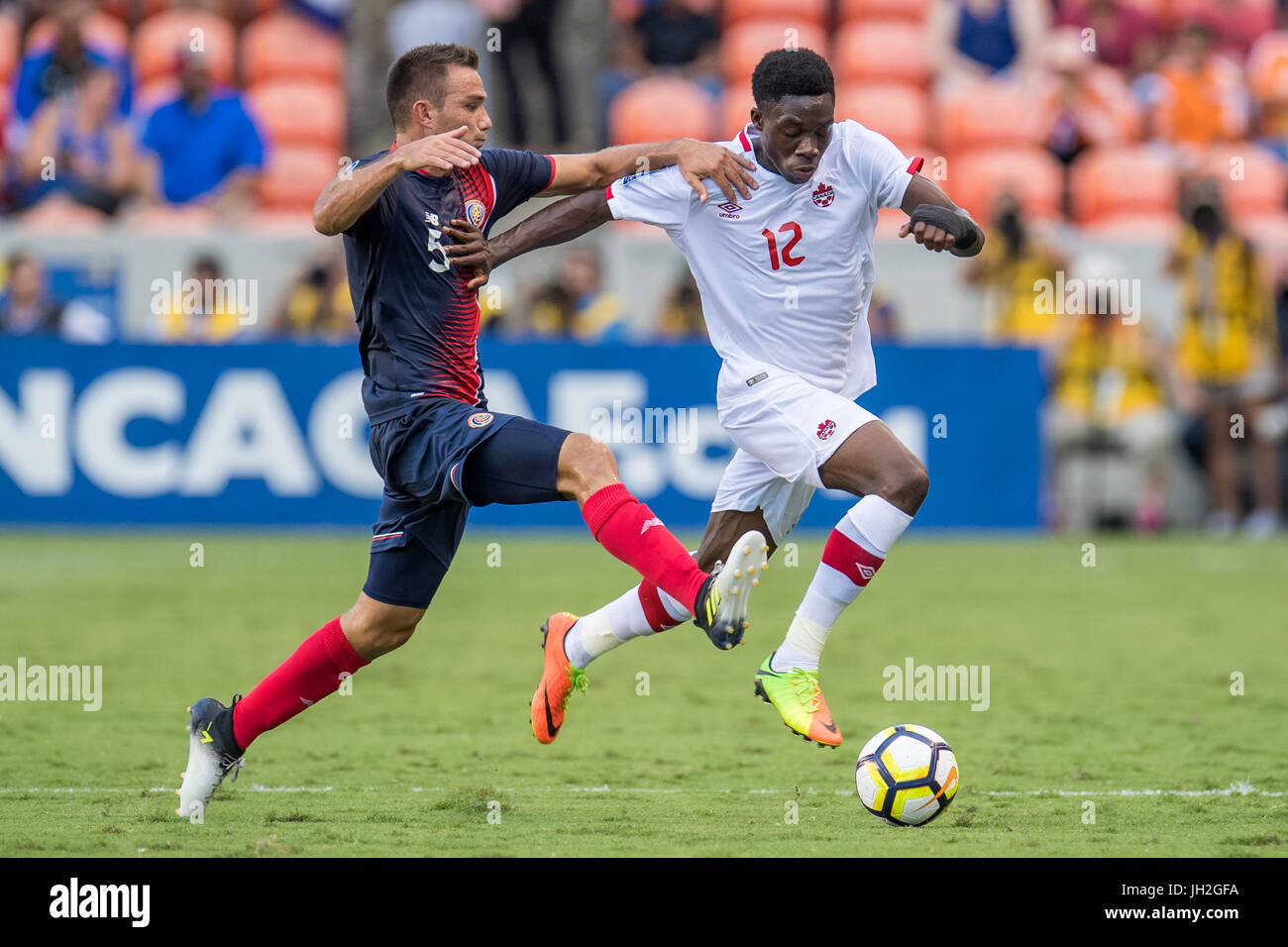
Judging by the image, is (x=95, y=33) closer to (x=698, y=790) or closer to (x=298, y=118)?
(x=298, y=118)

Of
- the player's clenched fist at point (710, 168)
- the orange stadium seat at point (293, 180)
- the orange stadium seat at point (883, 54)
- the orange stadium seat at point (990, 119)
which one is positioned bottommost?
the player's clenched fist at point (710, 168)

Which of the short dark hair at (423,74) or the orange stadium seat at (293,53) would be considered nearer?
the short dark hair at (423,74)

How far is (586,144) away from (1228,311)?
6.03 meters

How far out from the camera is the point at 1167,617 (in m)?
10.4

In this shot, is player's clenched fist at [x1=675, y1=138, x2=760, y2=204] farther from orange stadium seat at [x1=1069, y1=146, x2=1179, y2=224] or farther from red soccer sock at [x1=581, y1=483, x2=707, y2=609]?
orange stadium seat at [x1=1069, y1=146, x2=1179, y2=224]

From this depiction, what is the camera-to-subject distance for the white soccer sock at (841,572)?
5.78 meters

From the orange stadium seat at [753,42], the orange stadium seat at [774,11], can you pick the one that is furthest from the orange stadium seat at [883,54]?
the orange stadium seat at [774,11]

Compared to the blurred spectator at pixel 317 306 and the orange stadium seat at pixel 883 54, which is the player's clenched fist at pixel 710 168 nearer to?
the blurred spectator at pixel 317 306

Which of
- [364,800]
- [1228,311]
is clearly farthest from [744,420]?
[1228,311]

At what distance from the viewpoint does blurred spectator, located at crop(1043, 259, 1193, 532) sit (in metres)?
14.3

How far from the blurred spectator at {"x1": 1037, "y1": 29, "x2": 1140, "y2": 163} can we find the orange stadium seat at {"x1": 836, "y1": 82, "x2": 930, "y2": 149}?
3.87ft

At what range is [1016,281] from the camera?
47.3 feet

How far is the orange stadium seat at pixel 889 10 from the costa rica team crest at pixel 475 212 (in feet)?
42.9

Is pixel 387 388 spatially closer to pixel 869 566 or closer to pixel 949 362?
pixel 869 566
